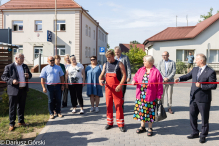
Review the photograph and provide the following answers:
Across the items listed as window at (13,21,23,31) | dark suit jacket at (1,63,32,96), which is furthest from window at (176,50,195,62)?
dark suit jacket at (1,63,32,96)

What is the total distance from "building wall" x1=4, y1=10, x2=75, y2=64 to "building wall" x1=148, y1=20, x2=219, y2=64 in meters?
10.8

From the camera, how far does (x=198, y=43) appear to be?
23719mm

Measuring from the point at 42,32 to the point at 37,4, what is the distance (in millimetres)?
3755

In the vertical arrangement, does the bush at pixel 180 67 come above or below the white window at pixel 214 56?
below

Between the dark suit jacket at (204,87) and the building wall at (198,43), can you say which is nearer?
the dark suit jacket at (204,87)

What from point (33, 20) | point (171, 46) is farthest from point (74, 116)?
point (33, 20)

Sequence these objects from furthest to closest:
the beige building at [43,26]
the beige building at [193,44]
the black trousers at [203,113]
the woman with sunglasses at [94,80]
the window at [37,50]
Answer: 1. the window at [37,50]
2. the beige building at [43,26]
3. the beige building at [193,44]
4. the woman with sunglasses at [94,80]
5. the black trousers at [203,113]

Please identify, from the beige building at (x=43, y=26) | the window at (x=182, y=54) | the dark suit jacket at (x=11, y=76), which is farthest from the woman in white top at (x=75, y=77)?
the beige building at (x=43, y=26)

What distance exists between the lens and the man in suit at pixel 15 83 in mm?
5355

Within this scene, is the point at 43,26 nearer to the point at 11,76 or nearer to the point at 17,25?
the point at 17,25

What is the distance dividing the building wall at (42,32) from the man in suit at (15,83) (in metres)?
21.9

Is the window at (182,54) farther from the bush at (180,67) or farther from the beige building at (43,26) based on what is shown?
the beige building at (43,26)

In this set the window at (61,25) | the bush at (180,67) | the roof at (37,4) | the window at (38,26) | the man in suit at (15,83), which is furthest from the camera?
the window at (38,26)

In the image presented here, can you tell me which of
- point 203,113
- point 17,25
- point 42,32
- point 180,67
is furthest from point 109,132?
point 17,25
